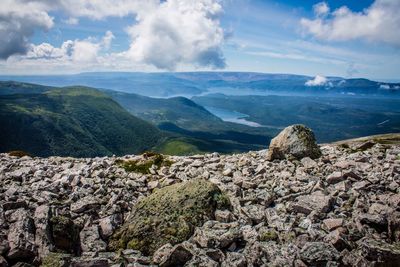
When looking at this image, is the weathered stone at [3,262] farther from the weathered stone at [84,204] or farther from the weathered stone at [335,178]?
the weathered stone at [335,178]

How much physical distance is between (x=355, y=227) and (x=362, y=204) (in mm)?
2065

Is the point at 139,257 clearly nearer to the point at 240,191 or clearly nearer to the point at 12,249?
the point at 12,249

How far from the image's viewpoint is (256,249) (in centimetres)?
1173

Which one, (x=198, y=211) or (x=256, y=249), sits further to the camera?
(x=198, y=211)

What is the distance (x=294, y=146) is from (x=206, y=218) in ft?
39.4

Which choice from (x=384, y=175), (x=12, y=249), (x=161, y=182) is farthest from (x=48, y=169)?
(x=384, y=175)

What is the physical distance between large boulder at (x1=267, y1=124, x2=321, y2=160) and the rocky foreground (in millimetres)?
3467

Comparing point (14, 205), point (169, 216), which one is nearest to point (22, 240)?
point (14, 205)

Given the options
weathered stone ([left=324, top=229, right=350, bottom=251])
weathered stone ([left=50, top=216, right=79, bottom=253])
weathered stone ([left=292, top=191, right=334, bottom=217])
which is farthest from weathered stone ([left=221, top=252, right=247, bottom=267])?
weathered stone ([left=50, top=216, right=79, bottom=253])

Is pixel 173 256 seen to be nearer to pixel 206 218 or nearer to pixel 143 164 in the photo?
pixel 206 218

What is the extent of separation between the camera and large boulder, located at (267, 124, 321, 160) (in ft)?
76.4

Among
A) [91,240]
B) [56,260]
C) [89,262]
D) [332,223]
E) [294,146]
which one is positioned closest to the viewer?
[56,260]

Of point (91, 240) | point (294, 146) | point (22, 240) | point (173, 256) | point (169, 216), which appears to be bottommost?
point (91, 240)

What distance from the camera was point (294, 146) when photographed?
77.7 feet
